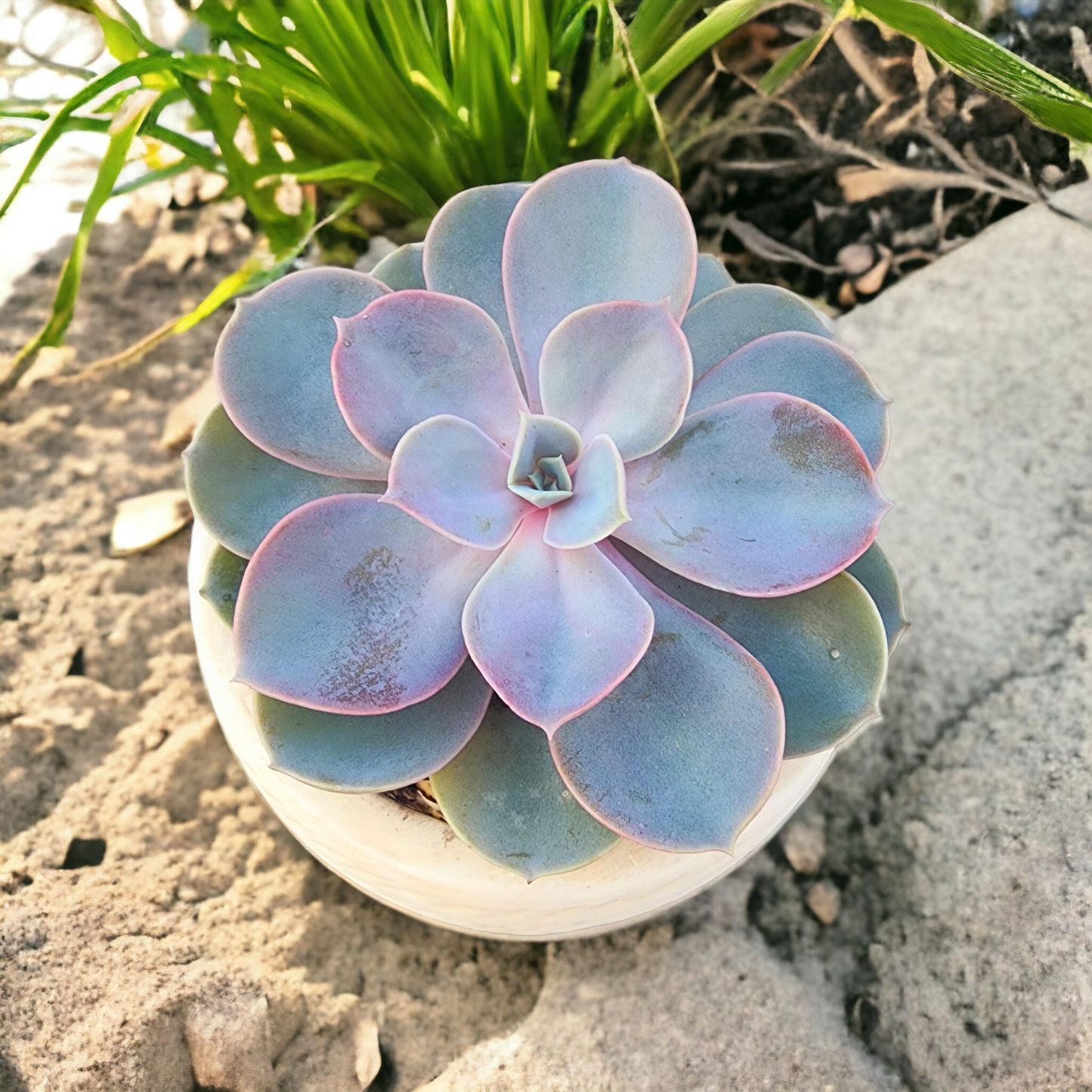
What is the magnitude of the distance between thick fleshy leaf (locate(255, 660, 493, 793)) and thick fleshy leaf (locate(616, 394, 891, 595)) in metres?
0.16

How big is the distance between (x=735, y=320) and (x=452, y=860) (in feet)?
1.45

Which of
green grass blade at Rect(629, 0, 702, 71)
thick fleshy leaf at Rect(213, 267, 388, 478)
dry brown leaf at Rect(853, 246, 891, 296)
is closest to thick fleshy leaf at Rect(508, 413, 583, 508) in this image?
thick fleshy leaf at Rect(213, 267, 388, 478)

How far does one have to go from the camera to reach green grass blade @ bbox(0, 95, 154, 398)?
0.84m

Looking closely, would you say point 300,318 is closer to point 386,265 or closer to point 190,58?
point 386,265

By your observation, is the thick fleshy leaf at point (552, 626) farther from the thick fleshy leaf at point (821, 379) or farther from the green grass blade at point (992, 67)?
Result: the green grass blade at point (992, 67)

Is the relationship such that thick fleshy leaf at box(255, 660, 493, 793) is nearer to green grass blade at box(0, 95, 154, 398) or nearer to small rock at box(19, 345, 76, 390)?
green grass blade at box(0, 95, 154, 398)

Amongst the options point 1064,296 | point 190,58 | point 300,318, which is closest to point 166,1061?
point 300,318

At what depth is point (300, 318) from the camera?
689mm

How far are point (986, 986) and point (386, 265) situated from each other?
764 mm

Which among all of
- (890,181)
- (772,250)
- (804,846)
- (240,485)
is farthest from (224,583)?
(890,181)

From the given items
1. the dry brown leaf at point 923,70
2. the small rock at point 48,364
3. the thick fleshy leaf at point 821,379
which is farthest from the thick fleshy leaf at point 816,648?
the small rock at point 48,364

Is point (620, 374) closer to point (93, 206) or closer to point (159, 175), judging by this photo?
point (93, 206)

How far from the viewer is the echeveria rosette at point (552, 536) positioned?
0.61 metres

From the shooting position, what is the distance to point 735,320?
74cm
